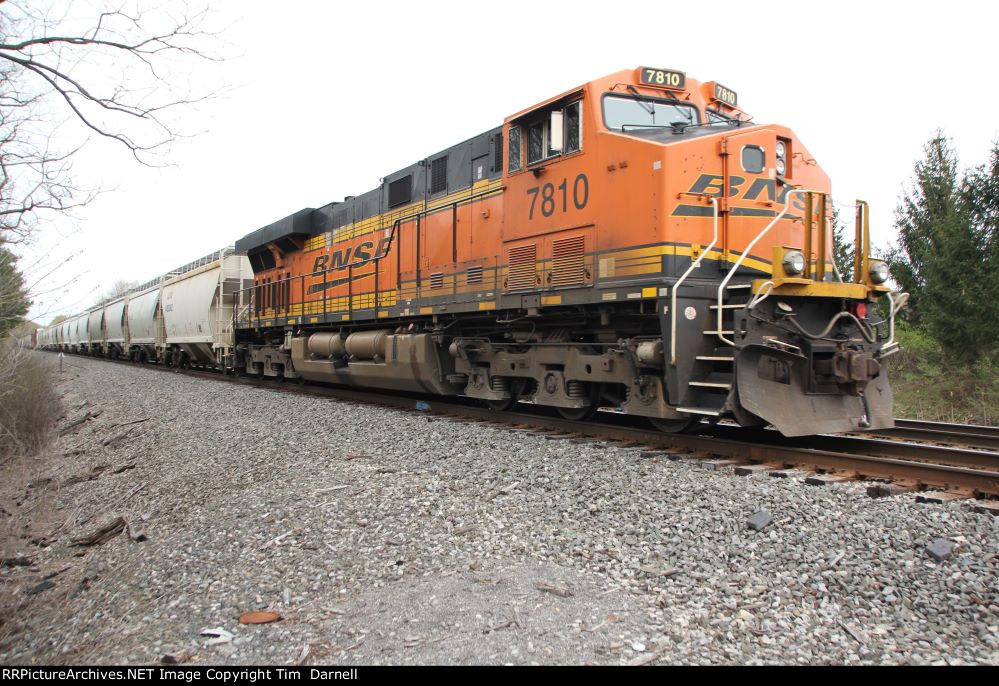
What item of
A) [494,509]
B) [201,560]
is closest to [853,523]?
[494,509]

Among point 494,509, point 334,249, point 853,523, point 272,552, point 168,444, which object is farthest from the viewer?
point 334,249

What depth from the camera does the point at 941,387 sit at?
13727mm

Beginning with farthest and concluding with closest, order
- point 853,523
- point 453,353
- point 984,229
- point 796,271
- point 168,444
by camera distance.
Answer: point 984,229, point 453,353, point 168,444, point 796,271, point 853,523

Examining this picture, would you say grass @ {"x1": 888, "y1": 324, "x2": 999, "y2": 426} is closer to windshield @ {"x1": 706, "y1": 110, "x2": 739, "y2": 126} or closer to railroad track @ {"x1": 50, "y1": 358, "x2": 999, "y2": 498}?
railroad track @ {"x1": 50, "y1": 358, "x2": 999, "y2": 498}

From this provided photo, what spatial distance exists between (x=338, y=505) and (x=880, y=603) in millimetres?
3383

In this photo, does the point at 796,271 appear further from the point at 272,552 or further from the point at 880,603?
the point at 272,552

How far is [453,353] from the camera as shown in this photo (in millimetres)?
9445

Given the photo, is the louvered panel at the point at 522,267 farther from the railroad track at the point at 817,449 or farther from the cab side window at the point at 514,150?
the railroad track at the point at 817,449

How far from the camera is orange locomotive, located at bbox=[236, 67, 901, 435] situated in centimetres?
594

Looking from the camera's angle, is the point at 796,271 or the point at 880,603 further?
the point at 796,271

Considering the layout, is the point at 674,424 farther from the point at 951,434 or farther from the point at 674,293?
the point at 951,434

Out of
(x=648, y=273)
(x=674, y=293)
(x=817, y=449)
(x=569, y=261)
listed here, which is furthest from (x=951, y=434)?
(x=569, y=261)

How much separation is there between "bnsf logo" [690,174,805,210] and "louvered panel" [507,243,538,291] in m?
2.10

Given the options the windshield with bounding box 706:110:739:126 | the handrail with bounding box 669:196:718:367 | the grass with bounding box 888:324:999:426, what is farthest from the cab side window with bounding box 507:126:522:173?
the grass with bounding box 888:324:999:426
